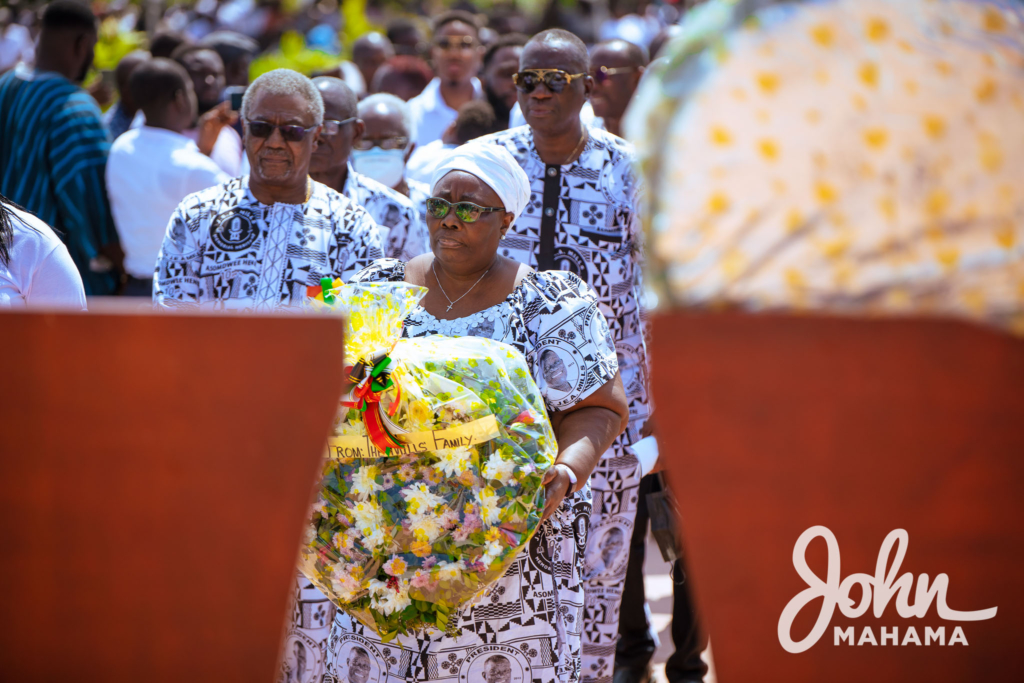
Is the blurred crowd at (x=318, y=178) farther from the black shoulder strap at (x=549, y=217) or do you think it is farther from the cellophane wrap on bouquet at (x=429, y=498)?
the cellophane wrap on bouquet at (x=429, y=498)

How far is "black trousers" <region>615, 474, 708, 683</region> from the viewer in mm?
4336

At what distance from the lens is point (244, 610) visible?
1.38 m

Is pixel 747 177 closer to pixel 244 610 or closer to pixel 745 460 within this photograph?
pixel 745 460

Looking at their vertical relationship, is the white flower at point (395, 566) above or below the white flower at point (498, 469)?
below

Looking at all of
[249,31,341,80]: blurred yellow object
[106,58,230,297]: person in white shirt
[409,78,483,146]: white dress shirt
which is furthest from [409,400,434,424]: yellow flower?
[249,31,341,80]: blurred yellow object

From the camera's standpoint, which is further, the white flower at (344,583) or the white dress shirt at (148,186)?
the white dress shirt at (148,186)

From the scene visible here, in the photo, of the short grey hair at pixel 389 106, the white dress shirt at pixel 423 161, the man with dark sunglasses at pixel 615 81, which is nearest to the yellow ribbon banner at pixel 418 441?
the white dress shirt at pixel 423 161

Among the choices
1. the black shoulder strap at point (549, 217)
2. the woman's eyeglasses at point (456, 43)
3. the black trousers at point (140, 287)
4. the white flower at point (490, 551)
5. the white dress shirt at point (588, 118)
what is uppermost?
the woman's eyeglasses at point (456, 43)

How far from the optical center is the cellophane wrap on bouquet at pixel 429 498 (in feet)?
7.17

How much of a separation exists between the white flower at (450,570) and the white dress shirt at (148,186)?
3.70 metres

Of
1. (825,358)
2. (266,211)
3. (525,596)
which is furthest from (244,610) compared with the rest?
(266,211)

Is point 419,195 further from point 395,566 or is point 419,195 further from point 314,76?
point 395,566

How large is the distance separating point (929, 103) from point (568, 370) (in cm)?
164

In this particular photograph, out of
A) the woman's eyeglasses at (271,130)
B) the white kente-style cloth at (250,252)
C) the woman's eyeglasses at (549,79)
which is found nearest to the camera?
the white kente-style cloth at (250,252)
